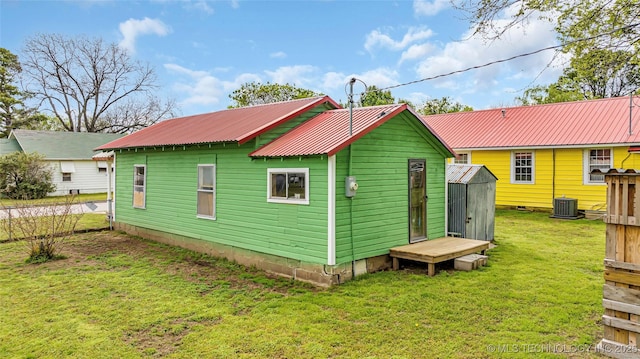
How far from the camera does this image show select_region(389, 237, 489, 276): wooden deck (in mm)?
7137

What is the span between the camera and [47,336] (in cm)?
492

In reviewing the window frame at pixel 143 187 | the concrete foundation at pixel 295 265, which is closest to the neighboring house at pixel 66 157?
the window frame at pixel 143 187

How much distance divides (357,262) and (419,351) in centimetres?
283

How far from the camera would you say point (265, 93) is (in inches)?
1383

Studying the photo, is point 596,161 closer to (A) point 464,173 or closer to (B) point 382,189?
(A) point 464,173

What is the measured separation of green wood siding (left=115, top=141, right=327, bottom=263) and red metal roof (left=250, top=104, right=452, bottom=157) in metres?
0.20

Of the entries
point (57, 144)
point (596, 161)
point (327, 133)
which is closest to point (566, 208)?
point (596, 161)

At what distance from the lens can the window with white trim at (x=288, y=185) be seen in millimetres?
7023

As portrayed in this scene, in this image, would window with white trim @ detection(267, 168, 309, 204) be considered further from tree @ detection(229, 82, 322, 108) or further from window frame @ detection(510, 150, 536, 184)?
tree @ detection(229, 82, 322, 108)

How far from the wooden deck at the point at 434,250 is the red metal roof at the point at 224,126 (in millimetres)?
3528

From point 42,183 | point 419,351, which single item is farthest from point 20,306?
point 42,183

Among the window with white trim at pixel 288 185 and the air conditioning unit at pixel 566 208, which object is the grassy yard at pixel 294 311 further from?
the air conditioning unit at pixel 566 208

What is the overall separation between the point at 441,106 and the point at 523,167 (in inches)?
1106

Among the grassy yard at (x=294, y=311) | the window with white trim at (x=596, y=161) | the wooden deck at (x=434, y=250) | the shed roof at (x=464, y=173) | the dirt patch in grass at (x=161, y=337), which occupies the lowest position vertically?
the dirt patch in grass at (x=161, y=337)
